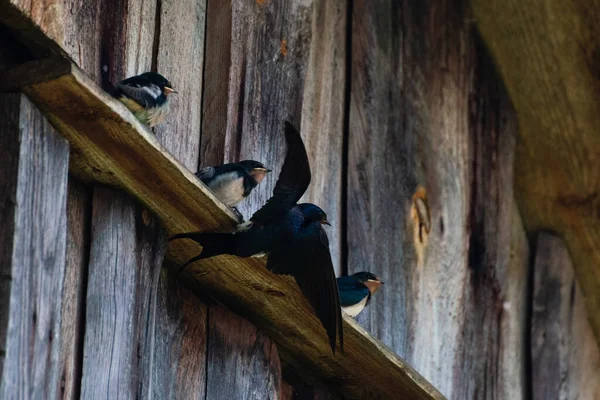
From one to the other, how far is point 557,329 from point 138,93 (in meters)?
2.07

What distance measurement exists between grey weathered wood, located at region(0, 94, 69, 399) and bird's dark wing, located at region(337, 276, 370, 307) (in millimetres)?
1280

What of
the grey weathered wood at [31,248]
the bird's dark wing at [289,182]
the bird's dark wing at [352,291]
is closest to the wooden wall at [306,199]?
the grey weathered wood at [31,248]

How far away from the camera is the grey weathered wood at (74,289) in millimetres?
2852

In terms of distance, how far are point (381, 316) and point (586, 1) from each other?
115 cm

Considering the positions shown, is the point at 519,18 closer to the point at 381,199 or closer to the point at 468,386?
the point at 381,199

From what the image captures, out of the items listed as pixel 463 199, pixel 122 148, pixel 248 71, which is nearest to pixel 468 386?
pixel 463 199

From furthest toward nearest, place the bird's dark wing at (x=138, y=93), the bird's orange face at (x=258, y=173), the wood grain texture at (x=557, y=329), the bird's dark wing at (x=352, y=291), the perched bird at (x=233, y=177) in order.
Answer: the wood grain texture at (x=557, y=329) < the bird's dark wing at (x=352, y=291) < the bird's orange face at (x=258, y=173) < the perched bird at (x=233, y=177) < the bird's dark wing at (x=138, y=93)

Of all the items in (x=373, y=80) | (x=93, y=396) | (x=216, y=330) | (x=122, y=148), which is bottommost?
(x=93, y=396)

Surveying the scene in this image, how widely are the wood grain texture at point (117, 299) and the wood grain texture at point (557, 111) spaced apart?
172 cm

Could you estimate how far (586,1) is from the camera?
4.16m

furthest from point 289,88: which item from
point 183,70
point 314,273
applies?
point 314,273

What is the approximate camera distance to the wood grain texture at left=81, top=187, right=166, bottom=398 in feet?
9.60

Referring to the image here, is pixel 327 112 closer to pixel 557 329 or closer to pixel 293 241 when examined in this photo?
pixel 293 241

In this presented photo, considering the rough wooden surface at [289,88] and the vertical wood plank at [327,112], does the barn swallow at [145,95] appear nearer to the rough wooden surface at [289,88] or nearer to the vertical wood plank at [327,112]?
the rough wooden surface at [289,88]
